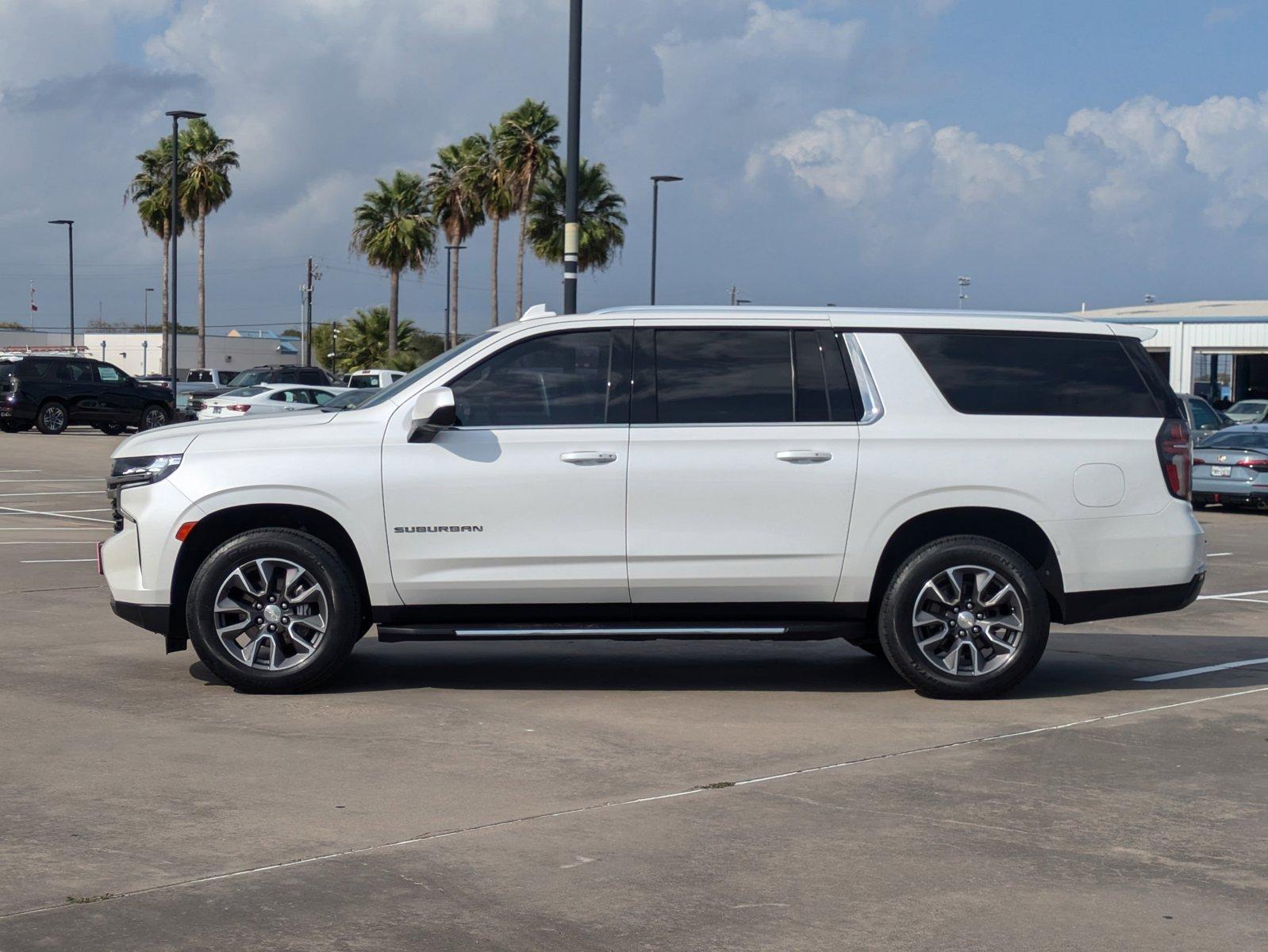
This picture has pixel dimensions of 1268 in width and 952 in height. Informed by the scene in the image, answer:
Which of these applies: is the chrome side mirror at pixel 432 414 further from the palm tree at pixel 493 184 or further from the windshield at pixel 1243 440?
the palm tree at pixel 493 184

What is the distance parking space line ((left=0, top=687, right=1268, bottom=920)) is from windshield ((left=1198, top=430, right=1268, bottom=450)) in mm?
15636

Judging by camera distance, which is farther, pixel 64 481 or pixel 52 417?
pixel 52 417

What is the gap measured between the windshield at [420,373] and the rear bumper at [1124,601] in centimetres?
330

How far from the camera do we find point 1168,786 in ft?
20.8

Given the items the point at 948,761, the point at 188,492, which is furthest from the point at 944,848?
the point at 188,492

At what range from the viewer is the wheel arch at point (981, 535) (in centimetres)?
807

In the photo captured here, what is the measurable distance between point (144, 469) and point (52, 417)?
107ft

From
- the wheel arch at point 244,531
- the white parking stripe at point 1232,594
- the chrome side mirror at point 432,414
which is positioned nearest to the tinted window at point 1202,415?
the white parking stripe at point 1232,594

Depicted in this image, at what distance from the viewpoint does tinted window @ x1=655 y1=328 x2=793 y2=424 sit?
7.93 meters

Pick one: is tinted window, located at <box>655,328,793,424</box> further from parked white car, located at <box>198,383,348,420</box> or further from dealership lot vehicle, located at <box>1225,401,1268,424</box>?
dealership lot vehicle, located at <box>1225,401,1268,424</box>

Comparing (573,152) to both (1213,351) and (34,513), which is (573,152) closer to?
(34,513)

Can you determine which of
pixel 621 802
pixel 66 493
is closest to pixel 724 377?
pixel 621 802

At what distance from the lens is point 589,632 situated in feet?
25.6

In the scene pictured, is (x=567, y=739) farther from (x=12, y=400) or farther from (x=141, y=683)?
(x=12, y=400)
